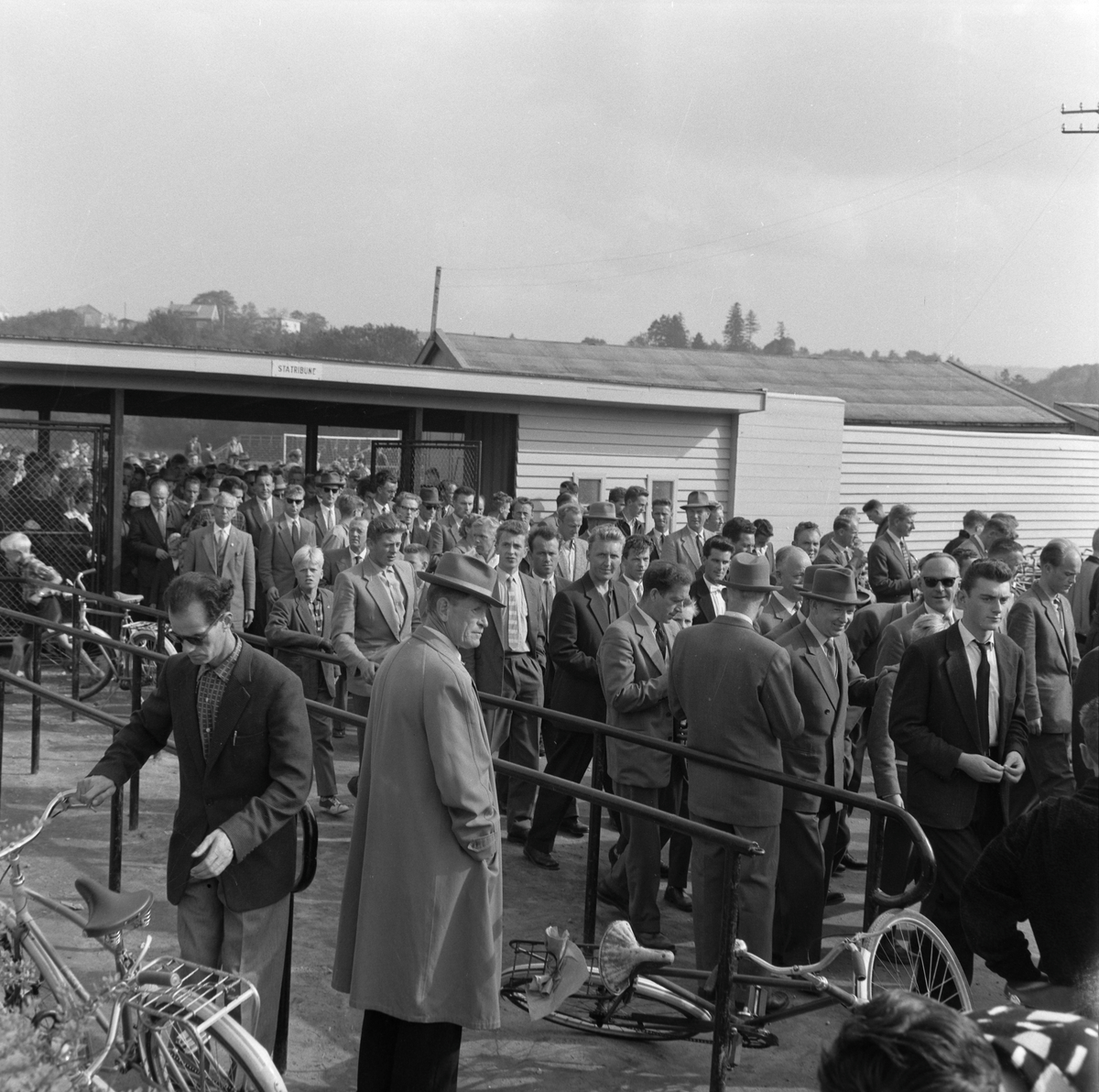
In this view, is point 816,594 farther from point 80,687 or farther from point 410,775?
point 80,687

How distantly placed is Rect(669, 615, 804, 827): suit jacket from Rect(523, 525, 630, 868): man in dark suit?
2.03 meters

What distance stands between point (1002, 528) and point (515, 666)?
454cm

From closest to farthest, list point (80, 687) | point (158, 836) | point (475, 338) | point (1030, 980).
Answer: point (1030, 980) < point (158, 836) < point (80, 687) < point (475, 338)

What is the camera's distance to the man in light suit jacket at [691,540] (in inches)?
462

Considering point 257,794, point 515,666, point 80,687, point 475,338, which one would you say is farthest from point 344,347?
point 257,794

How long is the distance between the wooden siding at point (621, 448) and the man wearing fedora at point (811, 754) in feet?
34.9

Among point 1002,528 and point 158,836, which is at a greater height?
point 1002,528

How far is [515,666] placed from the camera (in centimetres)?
789

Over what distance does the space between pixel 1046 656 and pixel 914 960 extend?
2.75 meters

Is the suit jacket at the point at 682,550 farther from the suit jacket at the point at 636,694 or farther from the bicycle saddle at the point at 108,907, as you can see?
the bicycle saddle at the point at 108,907

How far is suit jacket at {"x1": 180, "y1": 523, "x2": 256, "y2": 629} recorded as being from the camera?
11.4 meters

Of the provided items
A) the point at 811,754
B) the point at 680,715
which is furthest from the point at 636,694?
the point at 811,754

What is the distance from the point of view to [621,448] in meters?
17.2

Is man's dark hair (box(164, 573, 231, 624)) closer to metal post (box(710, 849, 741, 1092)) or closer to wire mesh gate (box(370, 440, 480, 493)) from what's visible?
metal post (box(710, 849, 741, 1092))
